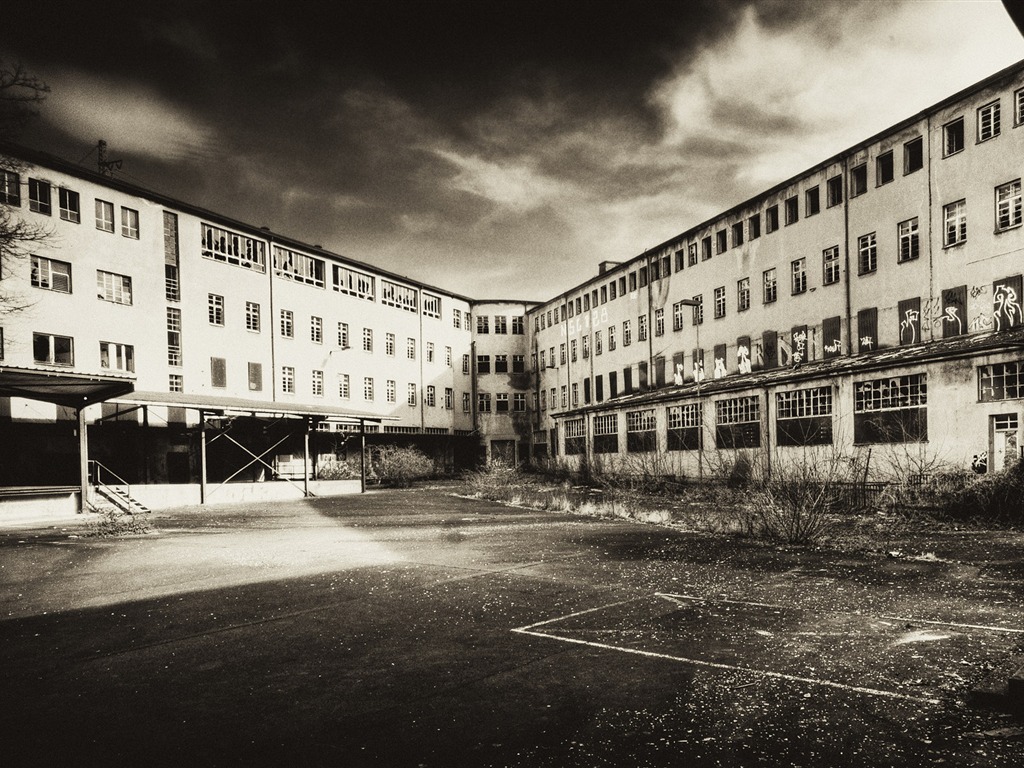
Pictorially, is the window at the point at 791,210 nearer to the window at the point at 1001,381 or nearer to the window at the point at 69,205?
the window at the point at 1001,381

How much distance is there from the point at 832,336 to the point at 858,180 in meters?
6.51

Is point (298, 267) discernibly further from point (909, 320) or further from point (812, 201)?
point (909, 320)

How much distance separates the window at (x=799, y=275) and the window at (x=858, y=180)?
11.7ft

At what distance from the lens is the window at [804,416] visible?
77.5 feet

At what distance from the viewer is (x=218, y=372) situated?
118 feet

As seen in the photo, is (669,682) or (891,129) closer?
(669,682)

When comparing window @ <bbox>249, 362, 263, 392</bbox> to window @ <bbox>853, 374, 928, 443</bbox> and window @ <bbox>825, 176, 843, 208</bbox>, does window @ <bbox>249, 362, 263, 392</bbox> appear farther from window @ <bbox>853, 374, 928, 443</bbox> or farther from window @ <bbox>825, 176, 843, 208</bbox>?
window @ <bbox>825, 176, 843, 208</bbox>

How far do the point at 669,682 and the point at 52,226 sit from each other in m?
33.2

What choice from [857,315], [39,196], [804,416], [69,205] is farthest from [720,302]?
[39,196]

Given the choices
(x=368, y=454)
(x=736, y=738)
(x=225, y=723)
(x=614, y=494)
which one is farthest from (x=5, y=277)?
(x=736, y=738)

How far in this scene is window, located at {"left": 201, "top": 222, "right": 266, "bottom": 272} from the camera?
119ft

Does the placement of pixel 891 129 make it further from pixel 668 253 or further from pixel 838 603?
pixel 838 603

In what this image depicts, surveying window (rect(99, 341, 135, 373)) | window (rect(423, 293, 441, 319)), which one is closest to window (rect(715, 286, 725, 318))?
window (rect(423, 293, 441, 319))

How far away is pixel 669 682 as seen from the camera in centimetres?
499
